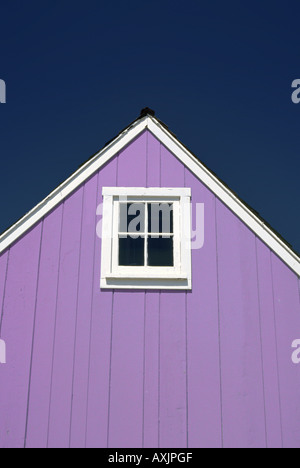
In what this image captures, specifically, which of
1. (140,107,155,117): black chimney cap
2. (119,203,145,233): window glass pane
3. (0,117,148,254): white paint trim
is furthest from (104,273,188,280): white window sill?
(140,107,155,117): black chimney cap

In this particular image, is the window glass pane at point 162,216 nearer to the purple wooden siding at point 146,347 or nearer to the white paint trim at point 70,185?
the purple wooden siding at point 146,347

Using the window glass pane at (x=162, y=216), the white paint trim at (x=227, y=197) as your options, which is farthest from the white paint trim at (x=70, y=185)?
the window glass pane at (x=162, y=216)

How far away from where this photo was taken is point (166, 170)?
6195 millimetres

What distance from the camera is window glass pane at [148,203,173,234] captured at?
20.0 ft

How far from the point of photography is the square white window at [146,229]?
563cm

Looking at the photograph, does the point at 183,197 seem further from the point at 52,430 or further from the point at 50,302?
the point at 52,430

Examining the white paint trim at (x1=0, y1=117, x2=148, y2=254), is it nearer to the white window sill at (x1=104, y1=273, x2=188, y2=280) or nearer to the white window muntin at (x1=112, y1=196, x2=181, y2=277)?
the white window muntin at (x1=112, y1=196, x2=181, y2=277)

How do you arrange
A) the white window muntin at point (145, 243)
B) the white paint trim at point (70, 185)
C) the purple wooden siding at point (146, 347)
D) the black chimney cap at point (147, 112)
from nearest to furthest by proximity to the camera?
the purple wooden siding at point (146, 347) → the white window muntin at point (145, 243) → the white paint trim at point (70, 185) → the black chimney cap at point (147, 112)

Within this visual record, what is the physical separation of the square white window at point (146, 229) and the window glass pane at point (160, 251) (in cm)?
105

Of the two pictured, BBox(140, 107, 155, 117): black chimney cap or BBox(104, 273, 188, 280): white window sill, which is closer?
BBox(104, 273, 188, 280): white window sill

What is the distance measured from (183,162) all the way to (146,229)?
1.10 m

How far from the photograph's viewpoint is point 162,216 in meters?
6.20

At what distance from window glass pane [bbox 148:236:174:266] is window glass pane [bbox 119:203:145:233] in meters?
1.08

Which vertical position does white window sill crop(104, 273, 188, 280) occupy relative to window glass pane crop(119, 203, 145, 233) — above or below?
below
